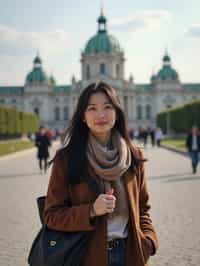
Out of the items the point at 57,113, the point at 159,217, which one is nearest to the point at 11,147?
the point at 159,217

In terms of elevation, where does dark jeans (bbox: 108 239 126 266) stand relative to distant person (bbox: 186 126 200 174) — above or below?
above

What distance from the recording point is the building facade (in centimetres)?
10850

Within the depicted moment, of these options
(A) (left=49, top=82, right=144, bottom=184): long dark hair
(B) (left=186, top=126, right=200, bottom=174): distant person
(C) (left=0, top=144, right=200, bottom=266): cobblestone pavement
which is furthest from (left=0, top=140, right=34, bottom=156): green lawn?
(A) (left=49, top=82, right=144, bottom=184): long dark hair

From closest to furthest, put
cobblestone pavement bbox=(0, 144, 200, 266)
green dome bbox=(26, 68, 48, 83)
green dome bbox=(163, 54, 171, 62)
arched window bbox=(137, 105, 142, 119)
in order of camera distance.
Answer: cobblestone pavement bbox=(0, 144, 200, 266) < green dome bbox=(26, 68, 48, 83) < arched window bbox=(137, 105, 142, 119) < green dome bbox=(163, 54, 171, 62)

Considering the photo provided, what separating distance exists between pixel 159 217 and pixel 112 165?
20.0 feet

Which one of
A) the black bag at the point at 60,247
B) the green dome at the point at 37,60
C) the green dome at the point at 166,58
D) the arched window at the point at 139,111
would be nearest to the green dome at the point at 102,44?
the green dome at the point at 166,58

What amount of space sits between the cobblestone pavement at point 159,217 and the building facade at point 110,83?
306ft

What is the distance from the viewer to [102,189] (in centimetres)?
294

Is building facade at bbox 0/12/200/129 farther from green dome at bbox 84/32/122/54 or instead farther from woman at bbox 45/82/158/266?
woman at bbox 45/82/158/266

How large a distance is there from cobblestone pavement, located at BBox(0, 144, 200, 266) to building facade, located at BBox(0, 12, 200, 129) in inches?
3670

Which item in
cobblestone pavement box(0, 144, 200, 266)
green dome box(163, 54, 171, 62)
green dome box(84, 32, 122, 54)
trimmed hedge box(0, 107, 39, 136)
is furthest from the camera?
green dome box(163, 54, 171, 62)

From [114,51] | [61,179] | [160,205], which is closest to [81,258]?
[61,179]

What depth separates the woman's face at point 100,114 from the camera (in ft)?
10.1

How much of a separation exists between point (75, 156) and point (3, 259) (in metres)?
3.54
